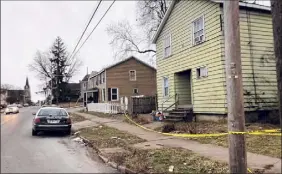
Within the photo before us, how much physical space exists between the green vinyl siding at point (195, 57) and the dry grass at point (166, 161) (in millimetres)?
6865

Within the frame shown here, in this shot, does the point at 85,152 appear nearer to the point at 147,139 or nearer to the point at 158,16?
the point at 147,139

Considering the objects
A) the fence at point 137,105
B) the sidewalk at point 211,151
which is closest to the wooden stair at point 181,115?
the sidewalk at point 211,151

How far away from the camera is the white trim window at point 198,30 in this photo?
16.7 metres

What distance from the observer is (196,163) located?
7.24 m

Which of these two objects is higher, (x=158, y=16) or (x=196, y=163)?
(x=158, y=16)

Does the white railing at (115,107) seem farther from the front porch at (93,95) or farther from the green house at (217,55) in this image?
the front porch at (93,95)

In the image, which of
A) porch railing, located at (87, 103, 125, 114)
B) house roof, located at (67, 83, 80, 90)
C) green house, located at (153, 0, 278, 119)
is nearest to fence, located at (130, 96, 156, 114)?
porch railing, located at (87, 103, 125, 114)

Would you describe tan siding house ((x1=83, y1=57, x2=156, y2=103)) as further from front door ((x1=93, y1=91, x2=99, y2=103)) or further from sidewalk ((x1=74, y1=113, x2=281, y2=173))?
sidewalk ((x1=74, y1=113, x2=281, y2=173))

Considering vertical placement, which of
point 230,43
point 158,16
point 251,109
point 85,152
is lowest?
point 85,152

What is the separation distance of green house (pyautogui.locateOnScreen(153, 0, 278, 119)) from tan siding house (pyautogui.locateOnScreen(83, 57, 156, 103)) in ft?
71.7

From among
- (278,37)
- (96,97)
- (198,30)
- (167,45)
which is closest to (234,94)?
(278,37)

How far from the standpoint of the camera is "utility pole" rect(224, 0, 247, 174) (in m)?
5.36

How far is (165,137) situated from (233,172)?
266 inches

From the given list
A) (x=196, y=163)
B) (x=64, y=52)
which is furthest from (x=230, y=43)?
(x=64, y=52)
